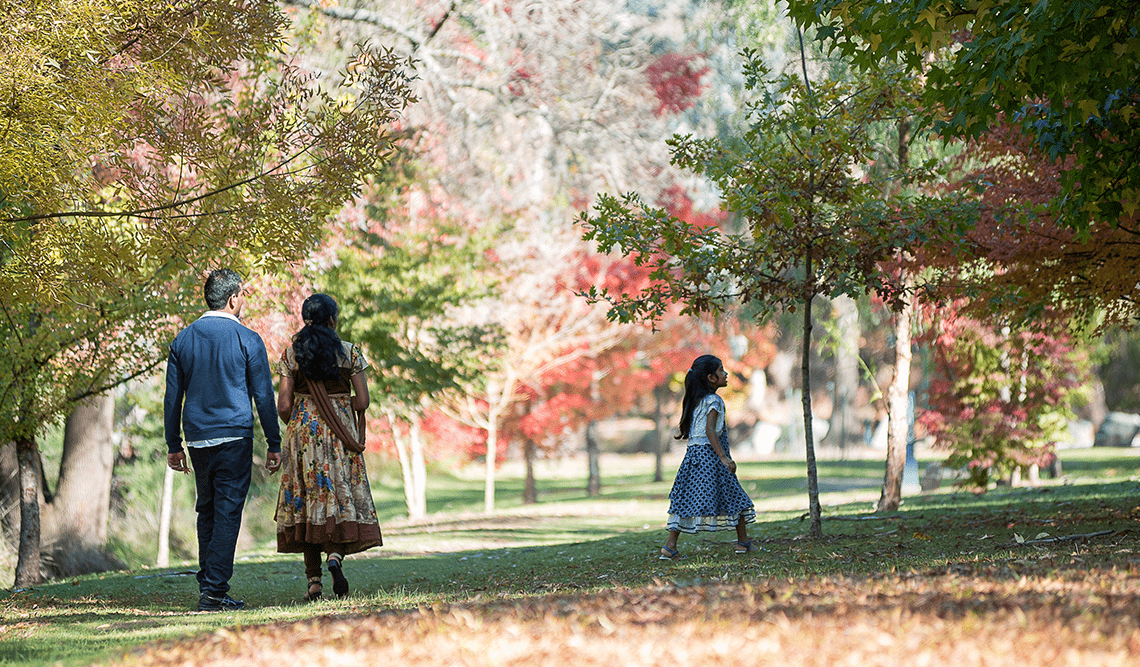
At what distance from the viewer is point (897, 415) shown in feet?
40.7

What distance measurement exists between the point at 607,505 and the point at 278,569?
12.6 metres

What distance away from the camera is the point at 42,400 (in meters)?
9.00

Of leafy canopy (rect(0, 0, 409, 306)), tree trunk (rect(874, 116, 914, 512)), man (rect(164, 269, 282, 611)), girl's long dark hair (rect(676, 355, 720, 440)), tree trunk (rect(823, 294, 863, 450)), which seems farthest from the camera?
tree trunk (rect(823, 294, 863, 450))

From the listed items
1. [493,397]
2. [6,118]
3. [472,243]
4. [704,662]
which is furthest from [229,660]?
[493,397]

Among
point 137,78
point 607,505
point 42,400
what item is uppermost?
point 137,78

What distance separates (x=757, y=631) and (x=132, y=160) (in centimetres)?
606

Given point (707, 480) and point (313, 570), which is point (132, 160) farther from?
point (707, 480)

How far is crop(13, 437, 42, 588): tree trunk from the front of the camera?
376 inches

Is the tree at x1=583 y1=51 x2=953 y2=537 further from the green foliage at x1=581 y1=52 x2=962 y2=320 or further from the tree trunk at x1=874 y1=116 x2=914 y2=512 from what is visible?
the tree trunk at x1=874 y1=116 x2=914 y2=512

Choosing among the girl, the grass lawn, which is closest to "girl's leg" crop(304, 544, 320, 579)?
the grass lawn

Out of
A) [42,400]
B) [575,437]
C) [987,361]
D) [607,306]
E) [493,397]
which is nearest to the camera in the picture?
[42,400]

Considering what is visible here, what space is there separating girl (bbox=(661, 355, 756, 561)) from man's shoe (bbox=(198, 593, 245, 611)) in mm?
3271

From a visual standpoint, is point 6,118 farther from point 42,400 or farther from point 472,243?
point 472,243

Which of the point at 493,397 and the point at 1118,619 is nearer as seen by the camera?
the point at 1118,619
